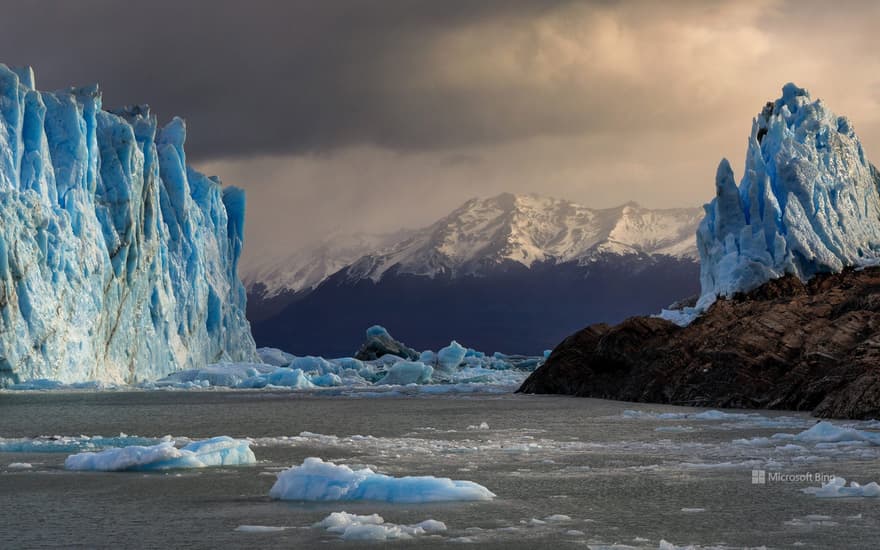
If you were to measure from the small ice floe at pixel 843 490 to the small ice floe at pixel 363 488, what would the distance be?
4.59 m

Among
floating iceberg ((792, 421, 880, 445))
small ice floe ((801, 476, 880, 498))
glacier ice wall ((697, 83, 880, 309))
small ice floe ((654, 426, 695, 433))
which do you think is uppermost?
glacier ice wall ((697, 83, 880, 309))

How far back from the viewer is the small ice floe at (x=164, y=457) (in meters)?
18.1

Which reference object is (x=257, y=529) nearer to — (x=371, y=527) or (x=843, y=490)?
(x=371, y=527)

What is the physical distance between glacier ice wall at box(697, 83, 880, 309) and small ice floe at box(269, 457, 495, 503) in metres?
45.5

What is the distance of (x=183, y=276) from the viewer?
7069cm

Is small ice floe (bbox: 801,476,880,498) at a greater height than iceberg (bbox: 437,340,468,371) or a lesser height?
lesser

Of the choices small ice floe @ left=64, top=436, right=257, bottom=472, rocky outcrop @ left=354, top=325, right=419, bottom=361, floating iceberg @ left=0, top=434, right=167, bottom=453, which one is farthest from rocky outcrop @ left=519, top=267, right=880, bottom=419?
rocky outcrop @ left=354, top=325, right=419, bottom=361

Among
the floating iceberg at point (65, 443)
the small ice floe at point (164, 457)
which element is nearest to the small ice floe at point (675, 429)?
the small ice floe at point (164, 457)

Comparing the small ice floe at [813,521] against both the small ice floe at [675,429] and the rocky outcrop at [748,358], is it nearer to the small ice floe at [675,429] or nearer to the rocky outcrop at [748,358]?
the small ice floe at [675,429]

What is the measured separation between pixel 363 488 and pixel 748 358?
2656cm

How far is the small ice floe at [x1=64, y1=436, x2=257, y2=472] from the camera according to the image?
18125mm

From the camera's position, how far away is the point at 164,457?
1800 cm

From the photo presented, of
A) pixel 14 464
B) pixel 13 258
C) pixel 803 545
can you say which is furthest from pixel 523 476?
pixel 13 258

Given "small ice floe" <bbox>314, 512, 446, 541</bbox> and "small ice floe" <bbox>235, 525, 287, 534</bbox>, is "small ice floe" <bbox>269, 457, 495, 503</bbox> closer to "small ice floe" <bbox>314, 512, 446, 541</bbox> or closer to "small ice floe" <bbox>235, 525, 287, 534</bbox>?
"small ice floe" <bbox>314, 512, 446, 541</bbox>
